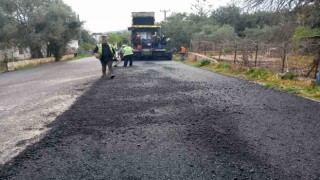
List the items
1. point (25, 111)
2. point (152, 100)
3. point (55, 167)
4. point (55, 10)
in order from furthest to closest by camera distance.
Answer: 1. point (55, 10)
2. point (152, 100)
3. point (25, 111)
4. point (55, 167)

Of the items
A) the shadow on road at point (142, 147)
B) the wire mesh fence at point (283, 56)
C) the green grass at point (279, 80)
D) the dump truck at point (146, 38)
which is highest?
the dump truck at point (146, 38)

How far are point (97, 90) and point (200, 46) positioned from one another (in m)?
18.3

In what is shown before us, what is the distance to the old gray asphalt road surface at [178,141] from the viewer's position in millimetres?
3004

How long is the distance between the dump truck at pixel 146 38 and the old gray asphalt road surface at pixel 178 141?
16.4 metres

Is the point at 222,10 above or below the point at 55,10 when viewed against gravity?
above

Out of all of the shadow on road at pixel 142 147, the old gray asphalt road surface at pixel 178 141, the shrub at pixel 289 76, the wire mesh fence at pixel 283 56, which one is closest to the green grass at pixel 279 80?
the shrub at pixel 289 76

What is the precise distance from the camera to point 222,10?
4672 cm

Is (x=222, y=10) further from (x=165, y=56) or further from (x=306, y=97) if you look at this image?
(x=306, y=97)

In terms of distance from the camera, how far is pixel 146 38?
2375 centimetres

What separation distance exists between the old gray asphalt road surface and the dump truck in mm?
16418

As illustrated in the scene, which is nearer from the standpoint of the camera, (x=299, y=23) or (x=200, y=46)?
(x=299, y=23)

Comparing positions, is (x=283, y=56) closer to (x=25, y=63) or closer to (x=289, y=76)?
(x=289, y=76)

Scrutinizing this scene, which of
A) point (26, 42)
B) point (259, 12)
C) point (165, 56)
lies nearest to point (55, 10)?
point (26, 42)

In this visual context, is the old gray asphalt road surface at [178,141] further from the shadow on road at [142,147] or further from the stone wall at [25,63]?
the stone wall at [25,63]
